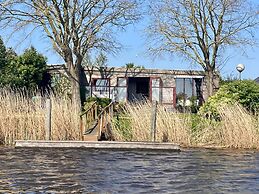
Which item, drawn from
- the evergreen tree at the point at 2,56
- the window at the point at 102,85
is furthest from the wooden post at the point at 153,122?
the evergreen tree at the point at 2,56

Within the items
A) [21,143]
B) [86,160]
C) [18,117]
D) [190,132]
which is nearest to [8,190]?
[86,160]

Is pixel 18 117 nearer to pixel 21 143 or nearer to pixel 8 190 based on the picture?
pixel 21 143

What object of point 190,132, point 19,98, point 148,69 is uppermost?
point 148,69

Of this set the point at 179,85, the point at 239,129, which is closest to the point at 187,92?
the point at 179,85

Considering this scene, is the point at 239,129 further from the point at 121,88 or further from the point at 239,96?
the point at 121,88

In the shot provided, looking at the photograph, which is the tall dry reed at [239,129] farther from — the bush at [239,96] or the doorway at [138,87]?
the doorway at [138,87]

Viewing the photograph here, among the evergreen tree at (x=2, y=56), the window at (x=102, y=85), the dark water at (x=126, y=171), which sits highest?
the evergreen tree at (x=2, y=56)

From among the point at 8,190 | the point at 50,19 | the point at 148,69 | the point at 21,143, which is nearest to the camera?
the point at 8,190

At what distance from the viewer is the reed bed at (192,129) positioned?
565 inches

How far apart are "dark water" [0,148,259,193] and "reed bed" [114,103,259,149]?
3.32 ft

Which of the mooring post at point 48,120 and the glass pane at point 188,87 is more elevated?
the glass pane at point 188,87

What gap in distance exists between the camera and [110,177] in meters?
9.16

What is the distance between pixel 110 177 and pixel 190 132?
19.7 ft

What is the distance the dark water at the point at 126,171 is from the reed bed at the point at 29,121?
1.23 meters
